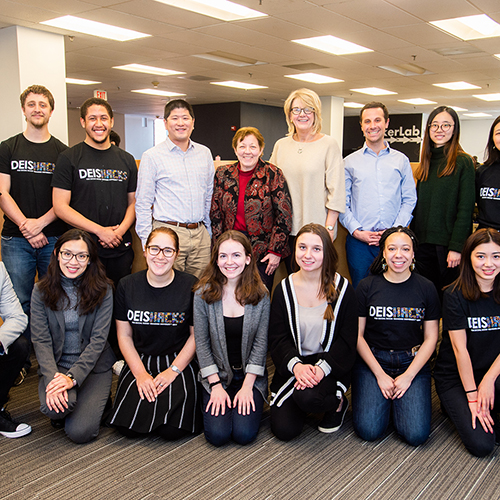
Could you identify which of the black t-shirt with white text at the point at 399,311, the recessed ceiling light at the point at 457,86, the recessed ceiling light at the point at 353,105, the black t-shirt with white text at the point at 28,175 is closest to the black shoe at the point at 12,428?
the black t-shirt with white text at the point at 28,175

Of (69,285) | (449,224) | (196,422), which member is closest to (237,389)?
(196,422)

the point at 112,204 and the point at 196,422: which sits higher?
the point at 112,204

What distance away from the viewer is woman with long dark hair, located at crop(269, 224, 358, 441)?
100 inches

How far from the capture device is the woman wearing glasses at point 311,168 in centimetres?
312

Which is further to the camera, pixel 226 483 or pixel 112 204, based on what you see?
pixel 112 204

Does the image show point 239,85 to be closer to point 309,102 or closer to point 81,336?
point 309,102

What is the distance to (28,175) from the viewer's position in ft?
10.5

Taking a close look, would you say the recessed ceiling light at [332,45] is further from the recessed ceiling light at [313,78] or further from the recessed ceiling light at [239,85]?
the recessed ceiling light at [239,85]

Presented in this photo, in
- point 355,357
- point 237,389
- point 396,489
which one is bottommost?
point 396,489

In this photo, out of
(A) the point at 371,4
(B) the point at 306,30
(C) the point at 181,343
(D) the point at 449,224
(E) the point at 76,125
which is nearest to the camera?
(C) the point at 181,343

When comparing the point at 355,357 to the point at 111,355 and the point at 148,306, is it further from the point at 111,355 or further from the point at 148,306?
the point at 111,355

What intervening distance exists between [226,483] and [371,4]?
479 cm

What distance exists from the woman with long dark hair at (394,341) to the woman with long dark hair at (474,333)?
0.37 feet

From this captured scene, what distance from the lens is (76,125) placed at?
16.9 m
